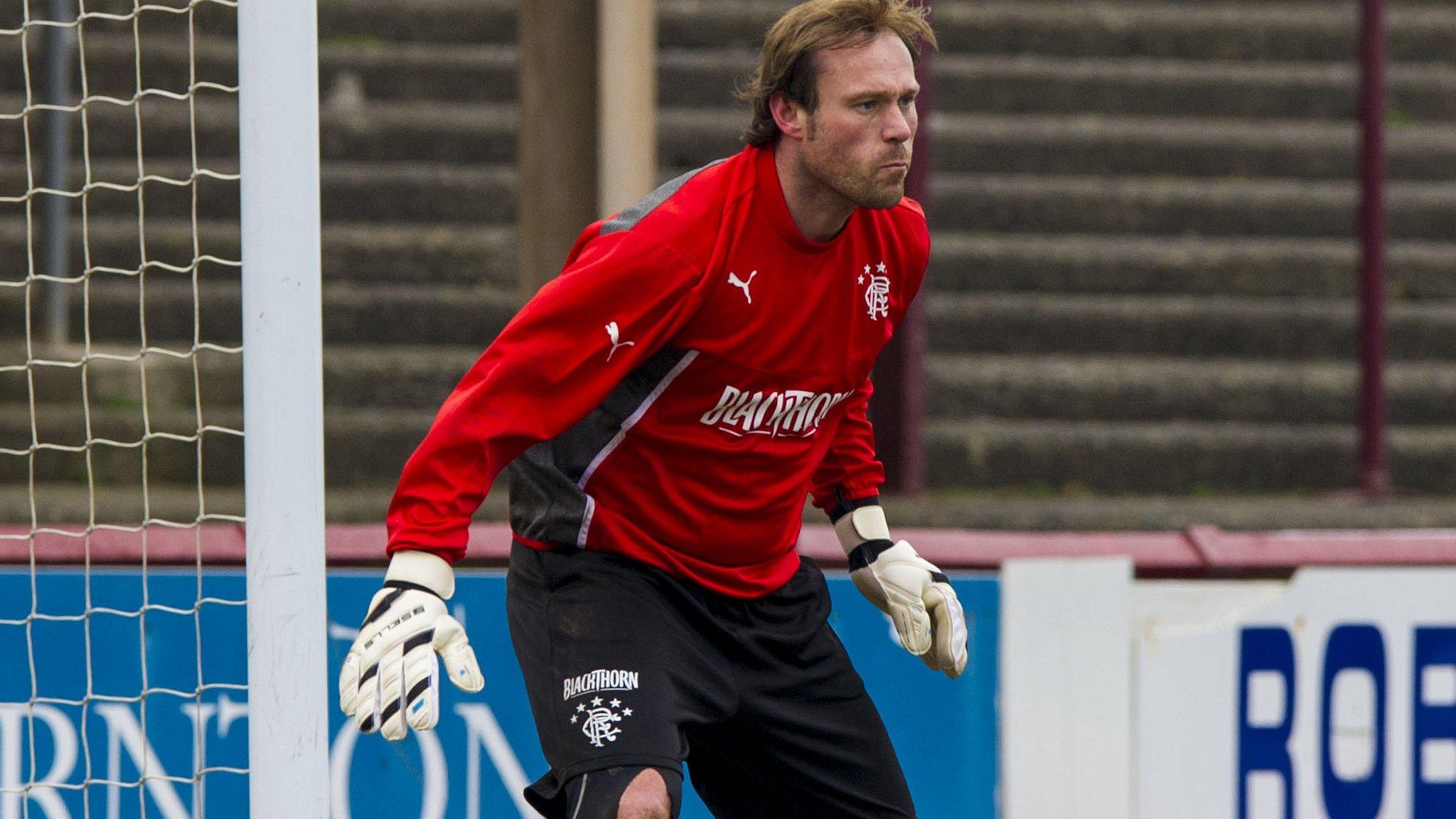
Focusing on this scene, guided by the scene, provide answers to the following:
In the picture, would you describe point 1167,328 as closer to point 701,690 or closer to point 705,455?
point 705,455

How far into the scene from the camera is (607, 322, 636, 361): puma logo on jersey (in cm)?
287

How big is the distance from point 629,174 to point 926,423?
2.09m

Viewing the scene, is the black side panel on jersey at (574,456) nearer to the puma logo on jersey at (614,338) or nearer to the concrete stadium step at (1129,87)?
the puma logo on jersey at (614,338)

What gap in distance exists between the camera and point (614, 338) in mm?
2875

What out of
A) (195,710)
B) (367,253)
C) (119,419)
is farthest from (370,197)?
(195,710)

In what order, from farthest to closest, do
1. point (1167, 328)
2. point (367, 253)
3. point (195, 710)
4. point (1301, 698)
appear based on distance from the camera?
point (367, 253) → point (1167, 328) → point (1301, 698) → point (195, 710)

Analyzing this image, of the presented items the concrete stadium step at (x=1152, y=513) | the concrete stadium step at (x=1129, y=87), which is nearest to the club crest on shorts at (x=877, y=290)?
the concrete stadium step at (x=1152, y=513)

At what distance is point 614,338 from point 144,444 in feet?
5.17

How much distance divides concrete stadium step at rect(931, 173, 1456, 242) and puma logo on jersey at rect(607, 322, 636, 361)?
5.51 m

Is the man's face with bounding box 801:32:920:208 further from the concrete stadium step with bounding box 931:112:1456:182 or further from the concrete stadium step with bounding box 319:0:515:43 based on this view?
the concrete stadium step with bounding box 319:0:515:43

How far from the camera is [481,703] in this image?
424 cm

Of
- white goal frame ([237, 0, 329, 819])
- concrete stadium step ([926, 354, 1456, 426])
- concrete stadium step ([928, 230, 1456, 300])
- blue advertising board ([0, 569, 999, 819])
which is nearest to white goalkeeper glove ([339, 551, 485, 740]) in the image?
white goal frame ([237, 0, 329, 819])

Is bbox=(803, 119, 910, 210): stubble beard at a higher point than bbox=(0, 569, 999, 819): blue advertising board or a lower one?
higher

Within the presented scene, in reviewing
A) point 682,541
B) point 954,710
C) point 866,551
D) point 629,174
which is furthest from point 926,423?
point 682,541
